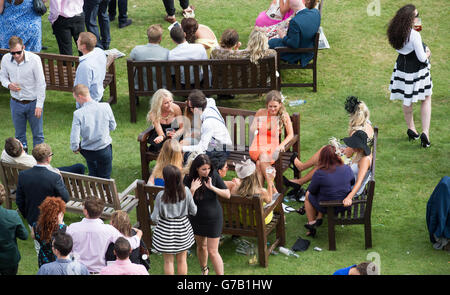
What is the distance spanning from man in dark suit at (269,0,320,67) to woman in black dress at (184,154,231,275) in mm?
4923

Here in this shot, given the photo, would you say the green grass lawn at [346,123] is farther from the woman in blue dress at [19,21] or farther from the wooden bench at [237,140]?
the woman in blue dress at [19,21]

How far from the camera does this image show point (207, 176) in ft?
24.1

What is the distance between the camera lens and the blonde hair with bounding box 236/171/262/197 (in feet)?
25.6

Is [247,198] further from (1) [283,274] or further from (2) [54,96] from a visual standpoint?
(2) [54,96]

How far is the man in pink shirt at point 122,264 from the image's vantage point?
6270 mm

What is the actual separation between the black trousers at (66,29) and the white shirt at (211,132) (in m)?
4.20

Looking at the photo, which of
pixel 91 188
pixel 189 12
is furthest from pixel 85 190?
pixel 189 12

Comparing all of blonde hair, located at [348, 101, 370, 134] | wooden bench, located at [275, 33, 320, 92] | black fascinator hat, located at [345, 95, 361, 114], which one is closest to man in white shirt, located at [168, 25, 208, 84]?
wooden bench, located at [275, 33, 320, 92]

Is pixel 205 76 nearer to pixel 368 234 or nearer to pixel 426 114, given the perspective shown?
pixel 426 114

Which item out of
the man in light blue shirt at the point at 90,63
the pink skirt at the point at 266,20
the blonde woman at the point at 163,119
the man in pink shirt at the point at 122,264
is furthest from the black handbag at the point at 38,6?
the man in pink shirt at the point at 122,264
